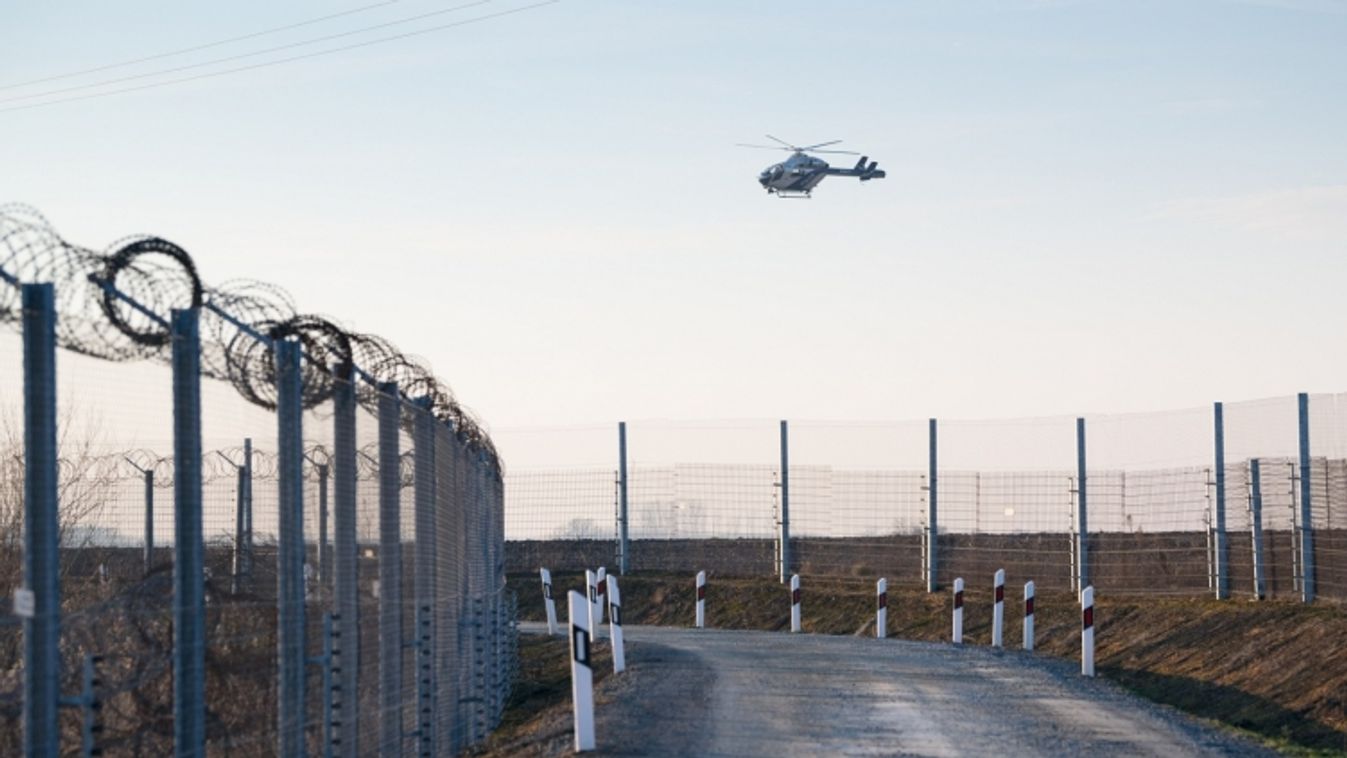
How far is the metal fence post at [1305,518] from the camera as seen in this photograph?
2228cm

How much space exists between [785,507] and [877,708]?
18.1 m

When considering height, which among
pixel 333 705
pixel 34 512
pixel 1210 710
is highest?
pixel 34 512

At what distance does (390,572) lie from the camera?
1198 cm

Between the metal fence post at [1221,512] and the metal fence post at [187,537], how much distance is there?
64.2 ft

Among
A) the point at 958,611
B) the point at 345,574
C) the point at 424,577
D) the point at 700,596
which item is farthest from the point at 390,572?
the point at 700,596

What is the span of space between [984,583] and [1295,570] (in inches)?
364

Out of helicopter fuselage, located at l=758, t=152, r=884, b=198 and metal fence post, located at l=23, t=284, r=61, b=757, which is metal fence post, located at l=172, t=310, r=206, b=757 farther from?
helicopter fuselage, located at l=758, t=152, r=884, b=198

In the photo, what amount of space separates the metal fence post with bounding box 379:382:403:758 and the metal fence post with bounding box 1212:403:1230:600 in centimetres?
1581

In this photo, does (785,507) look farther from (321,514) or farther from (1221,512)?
(321,514)

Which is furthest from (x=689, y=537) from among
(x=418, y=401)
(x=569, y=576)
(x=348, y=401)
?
(x=348, y=401)

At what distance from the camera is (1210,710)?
17844mm

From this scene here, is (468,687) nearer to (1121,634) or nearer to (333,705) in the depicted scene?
(333,705)

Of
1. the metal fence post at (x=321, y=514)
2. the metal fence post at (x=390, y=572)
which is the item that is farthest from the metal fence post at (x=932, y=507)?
the metal fence post at (x=321, y=514)

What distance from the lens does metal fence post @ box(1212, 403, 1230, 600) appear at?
25125 millimetres
